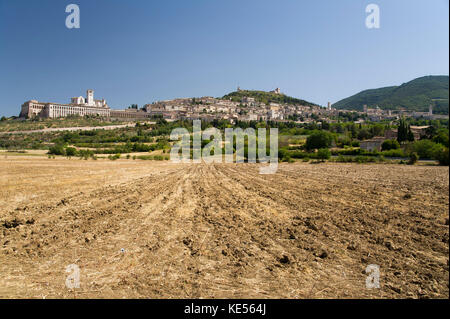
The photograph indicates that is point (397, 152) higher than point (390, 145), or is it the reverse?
point (390, 145)

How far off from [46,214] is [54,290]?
4.35 metres

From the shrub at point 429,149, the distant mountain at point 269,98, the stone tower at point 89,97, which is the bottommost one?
the shrub at point 429,149

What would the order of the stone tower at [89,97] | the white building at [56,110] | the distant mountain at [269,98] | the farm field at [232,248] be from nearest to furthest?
the farm field at [232,248] → the white building at [56,110] → the stone tower at [89,97] → the distant mountain at [269,98]

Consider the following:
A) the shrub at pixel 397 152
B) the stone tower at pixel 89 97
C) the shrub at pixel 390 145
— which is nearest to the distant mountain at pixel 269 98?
the stone tower at pixel 89 97

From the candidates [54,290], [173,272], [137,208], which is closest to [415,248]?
[173,272]

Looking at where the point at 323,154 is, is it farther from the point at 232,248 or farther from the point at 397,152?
the point at 232,248

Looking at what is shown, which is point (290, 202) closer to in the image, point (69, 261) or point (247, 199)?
point (247, 199)

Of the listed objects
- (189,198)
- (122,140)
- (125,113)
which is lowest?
(189,198)

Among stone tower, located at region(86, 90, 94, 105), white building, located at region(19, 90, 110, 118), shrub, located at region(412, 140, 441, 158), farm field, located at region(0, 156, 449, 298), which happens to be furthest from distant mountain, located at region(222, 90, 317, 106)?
shrub, located at region(412, 140, 441, 158)

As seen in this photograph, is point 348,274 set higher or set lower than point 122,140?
lower

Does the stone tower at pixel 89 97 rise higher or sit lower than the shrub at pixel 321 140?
higher

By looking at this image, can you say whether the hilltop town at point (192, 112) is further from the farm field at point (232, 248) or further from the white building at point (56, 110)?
the farm field at point (232, 248)

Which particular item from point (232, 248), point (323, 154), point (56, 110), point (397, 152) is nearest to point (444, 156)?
point (232, 248)
